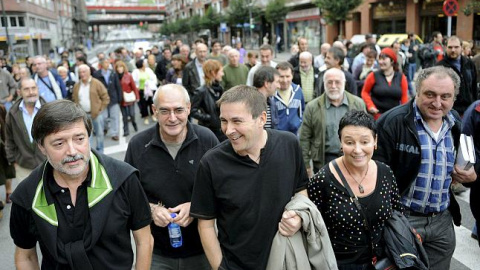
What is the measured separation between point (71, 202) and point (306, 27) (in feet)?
155

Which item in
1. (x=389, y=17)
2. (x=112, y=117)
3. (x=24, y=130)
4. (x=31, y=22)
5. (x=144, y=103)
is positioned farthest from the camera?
(x=31, y=22)

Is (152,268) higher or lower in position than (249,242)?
lower

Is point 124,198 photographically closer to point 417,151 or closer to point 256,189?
point 256,189

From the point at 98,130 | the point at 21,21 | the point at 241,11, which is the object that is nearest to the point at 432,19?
the point at 241,11

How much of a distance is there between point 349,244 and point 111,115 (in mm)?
8784

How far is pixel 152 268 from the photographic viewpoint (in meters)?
3.17

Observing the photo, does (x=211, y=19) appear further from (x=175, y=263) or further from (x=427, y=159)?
(x=175, y=263)

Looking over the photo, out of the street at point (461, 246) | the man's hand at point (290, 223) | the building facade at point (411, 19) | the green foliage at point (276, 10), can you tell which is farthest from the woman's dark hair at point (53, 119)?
the green foliage at point (276, 10)

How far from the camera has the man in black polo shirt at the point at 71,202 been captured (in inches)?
88.6

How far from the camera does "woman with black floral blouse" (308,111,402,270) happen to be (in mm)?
2863

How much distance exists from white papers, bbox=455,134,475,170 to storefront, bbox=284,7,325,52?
130 ft

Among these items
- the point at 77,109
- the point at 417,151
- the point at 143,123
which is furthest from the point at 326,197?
the point at 143,123

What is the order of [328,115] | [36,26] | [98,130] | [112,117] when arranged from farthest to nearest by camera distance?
[36,26], [112,117], [98,130], [328,115]

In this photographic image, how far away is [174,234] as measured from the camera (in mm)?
3008
